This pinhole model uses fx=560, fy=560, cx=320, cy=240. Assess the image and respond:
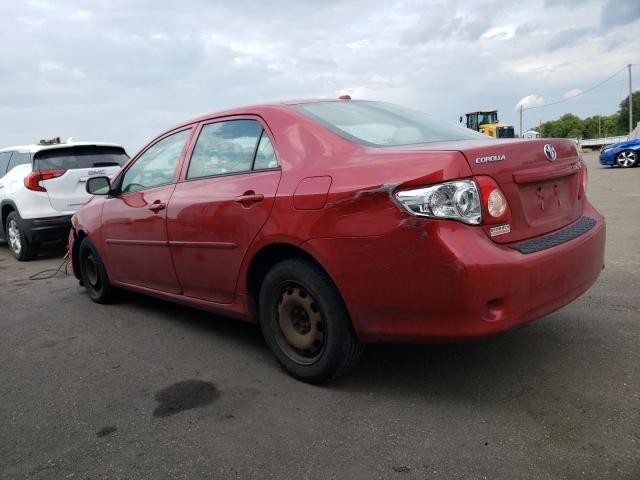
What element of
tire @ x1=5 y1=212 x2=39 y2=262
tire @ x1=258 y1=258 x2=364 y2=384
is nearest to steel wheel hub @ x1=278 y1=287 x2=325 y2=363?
tire @ x1=258 y1=258 x2=364 y2=384

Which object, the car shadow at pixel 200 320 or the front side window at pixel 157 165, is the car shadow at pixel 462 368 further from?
the front side window at pixel 157 165

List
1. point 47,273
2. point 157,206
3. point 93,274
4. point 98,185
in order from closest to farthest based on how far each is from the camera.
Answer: point 157,206
point 98,185
point 93,274
point 47,273

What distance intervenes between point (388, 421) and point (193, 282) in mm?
1741

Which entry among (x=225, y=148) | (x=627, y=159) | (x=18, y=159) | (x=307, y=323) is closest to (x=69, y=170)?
(x=18, y=159)

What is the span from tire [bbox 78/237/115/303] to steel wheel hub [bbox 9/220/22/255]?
3.50 meters

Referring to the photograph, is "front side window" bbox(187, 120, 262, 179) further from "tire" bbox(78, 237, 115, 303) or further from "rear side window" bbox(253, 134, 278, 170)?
"tire" bbox(78, 237, 115, 303)

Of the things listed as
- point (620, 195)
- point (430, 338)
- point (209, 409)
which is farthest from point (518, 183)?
point (620, 195)

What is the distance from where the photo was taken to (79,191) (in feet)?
26.2

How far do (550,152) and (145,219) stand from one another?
2.80 metres

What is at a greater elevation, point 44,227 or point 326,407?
point 44,227

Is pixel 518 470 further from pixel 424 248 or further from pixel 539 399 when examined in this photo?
pixel 424 248

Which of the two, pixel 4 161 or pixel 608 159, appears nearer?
pixel 4 161

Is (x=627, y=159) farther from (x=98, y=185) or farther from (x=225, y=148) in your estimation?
(x=225, y=148)

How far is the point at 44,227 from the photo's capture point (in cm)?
787
